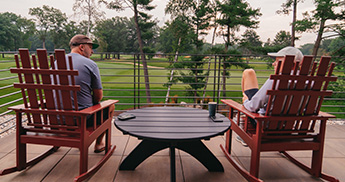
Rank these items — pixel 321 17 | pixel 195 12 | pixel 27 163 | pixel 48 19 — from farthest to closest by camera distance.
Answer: pixel 48 19 < pixel 195 12 < pixel 321 17 < pixel 27 163

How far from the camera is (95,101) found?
7.32 feet

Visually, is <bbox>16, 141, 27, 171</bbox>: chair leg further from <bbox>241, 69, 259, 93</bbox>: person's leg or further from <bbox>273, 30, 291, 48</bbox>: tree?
<bbox>273, 30, 291, 48</bbox>: tree

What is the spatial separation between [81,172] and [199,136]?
1173 mm

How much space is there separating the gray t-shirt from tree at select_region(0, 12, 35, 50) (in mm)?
31462

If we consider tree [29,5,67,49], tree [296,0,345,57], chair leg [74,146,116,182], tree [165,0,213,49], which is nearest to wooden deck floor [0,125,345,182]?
chair leg [74,146,116,182]

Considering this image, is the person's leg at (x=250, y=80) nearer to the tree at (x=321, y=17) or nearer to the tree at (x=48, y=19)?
the tree at (x=321, y=17)

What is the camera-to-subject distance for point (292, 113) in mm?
1850

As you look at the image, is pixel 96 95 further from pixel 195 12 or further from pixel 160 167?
pixel 195 12

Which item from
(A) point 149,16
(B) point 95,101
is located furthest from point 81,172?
(A) point 149,16

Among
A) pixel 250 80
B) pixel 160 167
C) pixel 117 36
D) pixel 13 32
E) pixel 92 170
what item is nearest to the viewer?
pixel 92 170

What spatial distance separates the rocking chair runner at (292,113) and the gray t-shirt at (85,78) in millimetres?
1543

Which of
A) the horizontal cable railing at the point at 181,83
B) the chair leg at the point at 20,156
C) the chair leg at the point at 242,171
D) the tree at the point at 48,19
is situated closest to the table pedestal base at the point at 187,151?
the chair leg at the point at 242,171

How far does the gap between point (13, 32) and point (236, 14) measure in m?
29.9

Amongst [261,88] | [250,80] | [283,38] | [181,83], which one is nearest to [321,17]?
[283,38]
